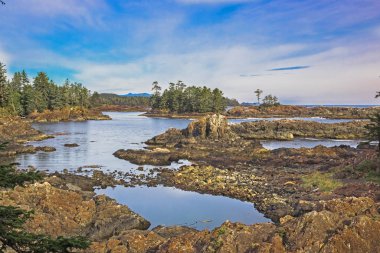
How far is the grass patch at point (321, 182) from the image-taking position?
34556 millimetres

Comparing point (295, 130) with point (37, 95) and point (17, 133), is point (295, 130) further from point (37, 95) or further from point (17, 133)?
point (37, 95)

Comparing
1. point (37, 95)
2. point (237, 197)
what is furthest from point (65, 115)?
point (237, 197)

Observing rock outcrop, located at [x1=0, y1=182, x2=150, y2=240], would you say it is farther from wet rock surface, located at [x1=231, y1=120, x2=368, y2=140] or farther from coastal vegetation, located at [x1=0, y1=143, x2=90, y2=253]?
wet rock surface, located at [x1=231, y1=120, x2=368, y2=140]

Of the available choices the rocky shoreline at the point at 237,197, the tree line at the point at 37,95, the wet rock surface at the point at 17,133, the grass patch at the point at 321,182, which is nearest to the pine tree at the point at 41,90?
the tree line at the point at 37,95

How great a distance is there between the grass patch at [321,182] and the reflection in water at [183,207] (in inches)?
318

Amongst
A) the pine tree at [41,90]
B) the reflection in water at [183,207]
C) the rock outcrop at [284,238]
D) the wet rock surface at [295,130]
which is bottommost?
the reflection in water at [183,207]

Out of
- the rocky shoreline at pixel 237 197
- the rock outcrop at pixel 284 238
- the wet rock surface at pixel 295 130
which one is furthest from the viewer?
the wet rock surface at pixel 295 130

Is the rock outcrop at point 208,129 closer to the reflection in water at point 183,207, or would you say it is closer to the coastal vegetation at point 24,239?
the reflection in water at point 183,207

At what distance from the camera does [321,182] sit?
36.8 metres

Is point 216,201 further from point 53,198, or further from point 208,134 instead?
point 208,134

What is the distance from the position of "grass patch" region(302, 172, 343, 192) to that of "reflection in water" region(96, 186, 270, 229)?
8.08 metres

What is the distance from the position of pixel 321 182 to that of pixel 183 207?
1520cm

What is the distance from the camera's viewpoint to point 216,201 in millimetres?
33344

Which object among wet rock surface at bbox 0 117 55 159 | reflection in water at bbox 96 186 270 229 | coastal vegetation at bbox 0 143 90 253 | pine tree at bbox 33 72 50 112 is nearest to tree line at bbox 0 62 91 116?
pine tree at bbox 33 72 50 112
